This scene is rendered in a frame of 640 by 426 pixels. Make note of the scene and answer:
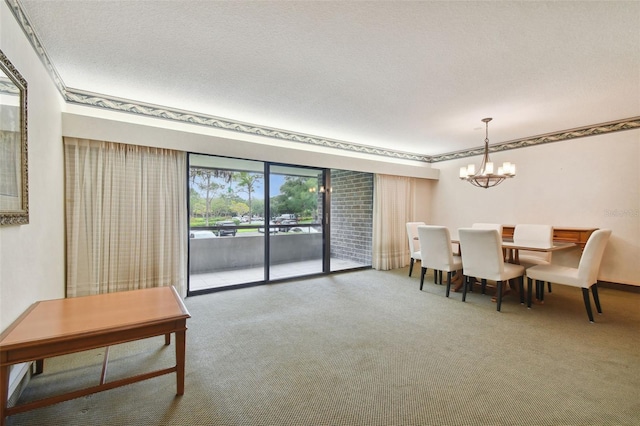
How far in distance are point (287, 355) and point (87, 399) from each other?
4.20ft

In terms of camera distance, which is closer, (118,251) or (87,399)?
(87,399)

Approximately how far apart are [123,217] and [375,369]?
3.05m

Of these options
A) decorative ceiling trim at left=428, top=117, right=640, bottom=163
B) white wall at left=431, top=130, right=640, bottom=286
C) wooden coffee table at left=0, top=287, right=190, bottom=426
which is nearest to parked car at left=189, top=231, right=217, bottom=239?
wooden coffee table at left=0, top=287, right=190, bottom=426

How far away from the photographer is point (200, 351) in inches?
90.8

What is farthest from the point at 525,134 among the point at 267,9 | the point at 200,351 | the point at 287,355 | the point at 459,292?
the point at 200,351

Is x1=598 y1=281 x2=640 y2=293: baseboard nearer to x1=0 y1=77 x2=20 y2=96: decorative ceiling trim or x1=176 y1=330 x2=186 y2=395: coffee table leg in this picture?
x1=176 y1=330 x2=186 y2=395: coffee table leg

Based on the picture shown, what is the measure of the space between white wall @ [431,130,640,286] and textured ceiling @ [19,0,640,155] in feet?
2.14

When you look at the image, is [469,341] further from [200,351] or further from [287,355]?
[200,351]

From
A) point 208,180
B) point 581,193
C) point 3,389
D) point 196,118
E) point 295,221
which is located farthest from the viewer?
point 295,221

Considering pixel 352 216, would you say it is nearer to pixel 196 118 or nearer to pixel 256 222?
pixel 256 222

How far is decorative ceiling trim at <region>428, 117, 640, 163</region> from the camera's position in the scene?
3921 millimetres

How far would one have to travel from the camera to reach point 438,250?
385cm

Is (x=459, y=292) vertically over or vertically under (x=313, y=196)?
under

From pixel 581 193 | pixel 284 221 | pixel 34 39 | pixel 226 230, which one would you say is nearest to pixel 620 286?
pixel 581 193
